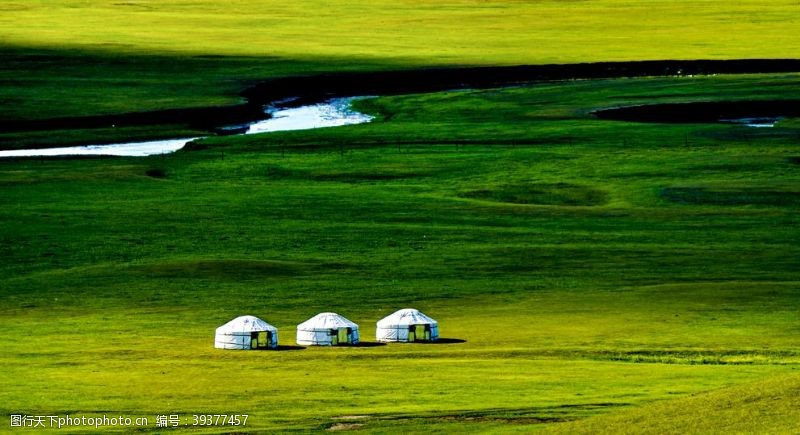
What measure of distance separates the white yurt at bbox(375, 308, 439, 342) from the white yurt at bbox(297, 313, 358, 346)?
1.00 metres

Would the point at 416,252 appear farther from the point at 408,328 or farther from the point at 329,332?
the point at 329,332

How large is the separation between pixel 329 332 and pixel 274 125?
68.8m

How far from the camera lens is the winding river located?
345 ft

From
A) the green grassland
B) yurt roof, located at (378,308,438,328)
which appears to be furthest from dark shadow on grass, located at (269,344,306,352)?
yurt roof, located at (378,308,438,328)

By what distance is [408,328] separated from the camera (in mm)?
51156

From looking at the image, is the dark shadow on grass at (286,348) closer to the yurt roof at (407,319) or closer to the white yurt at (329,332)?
the white yurt at (329,332)

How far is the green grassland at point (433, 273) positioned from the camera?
132 feet

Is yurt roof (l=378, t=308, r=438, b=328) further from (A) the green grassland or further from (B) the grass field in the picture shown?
(A) the green grassland

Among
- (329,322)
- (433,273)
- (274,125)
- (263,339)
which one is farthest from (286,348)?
(274,125)

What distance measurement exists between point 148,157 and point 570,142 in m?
25.9

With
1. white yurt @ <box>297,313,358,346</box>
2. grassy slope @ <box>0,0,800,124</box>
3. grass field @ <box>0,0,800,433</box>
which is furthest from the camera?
grassy slope @ <box>0,0,800,124</box>

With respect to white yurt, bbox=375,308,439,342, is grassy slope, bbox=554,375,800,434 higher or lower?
lower

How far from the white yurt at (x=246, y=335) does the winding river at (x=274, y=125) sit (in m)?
54.6

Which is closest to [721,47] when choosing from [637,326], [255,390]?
[637,326]
